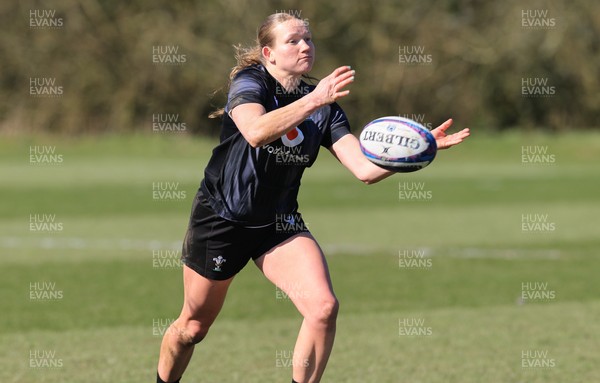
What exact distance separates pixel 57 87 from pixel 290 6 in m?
11.6

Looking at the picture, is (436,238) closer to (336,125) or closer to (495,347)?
(495,347)

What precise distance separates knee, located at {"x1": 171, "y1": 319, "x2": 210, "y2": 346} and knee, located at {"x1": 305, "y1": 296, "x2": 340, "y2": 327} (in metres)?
0.92

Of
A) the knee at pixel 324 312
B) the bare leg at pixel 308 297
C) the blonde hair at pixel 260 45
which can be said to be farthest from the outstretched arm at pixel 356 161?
the knee at pixel 324 312

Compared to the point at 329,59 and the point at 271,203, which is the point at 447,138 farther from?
the point at 329,59

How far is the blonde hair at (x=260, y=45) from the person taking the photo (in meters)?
6.93

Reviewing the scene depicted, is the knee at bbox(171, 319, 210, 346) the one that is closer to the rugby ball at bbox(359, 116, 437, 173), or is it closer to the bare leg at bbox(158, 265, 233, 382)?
the bare leg at bbox(158, 265, 233, 382)

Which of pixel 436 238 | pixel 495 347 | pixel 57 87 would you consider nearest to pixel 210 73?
pixel 57 87

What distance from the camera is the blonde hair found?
6934 mm

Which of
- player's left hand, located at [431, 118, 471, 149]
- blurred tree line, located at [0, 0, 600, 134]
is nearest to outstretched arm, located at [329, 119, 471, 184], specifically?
player's left hand, located at [431, 118, 471, 149]

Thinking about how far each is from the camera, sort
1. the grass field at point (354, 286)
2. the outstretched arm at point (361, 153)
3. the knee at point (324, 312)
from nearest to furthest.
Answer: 1. the knee at point (324, 312)
2. the outstretched arm at point (361, 153)
3. the grass field at point (354, 286)

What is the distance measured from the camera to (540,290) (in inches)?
533

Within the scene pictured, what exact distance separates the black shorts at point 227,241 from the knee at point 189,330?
363 mm

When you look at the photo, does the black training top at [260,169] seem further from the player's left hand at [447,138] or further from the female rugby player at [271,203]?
the player's left hand at [447,138]

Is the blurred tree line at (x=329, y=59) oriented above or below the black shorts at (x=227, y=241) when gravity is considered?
below
